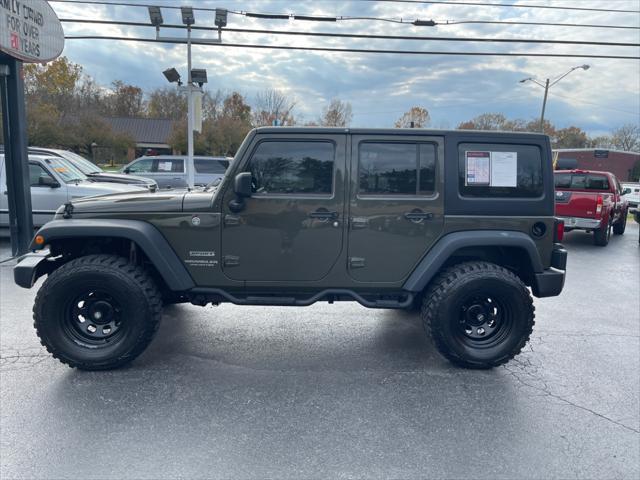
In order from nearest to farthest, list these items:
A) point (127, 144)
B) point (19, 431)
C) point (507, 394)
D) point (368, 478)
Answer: point (368, 478) < point (19, 431) < point (507, 394) < point (127, 144)

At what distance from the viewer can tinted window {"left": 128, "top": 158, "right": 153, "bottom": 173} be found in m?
15.5

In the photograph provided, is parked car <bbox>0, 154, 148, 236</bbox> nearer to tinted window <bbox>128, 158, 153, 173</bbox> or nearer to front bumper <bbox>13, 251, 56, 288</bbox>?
front bumper <bbox>13, 251, 56, 288</bbox>

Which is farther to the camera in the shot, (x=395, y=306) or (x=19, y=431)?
(x=395, y=306)

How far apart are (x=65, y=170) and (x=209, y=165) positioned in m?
6.39

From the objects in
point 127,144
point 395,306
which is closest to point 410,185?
point 395,306

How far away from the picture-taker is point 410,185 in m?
4.00

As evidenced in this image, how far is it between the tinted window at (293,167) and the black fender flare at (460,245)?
1033 mm

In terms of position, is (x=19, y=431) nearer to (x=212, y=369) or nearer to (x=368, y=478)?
(x=212, y=369)

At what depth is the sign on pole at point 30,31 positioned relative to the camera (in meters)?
6.88

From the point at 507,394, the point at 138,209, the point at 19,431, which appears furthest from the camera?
the point at 138,209

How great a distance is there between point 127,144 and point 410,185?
139ft

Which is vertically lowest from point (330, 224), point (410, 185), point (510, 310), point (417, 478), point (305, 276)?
point (417, 478)

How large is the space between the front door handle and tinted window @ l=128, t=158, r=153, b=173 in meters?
13.5

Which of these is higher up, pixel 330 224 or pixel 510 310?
pixel 330 224
